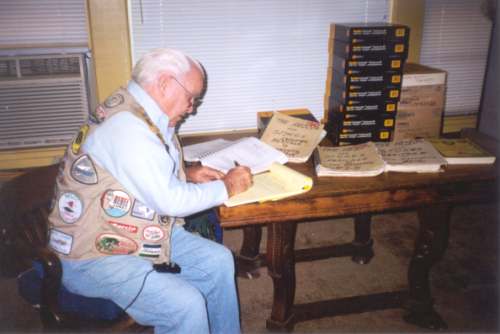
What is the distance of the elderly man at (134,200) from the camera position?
4.85ft

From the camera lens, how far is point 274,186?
1.71 m

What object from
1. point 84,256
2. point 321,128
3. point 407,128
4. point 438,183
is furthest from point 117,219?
point 407,128

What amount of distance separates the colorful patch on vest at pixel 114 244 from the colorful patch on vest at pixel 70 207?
0.37 ft

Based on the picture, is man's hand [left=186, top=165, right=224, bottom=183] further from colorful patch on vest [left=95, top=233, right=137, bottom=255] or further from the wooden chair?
the wooden chair

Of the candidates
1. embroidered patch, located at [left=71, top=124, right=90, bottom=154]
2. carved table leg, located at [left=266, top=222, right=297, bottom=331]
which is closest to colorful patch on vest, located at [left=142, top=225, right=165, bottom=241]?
embroidered patch, located at [left=71, top=124, right=90, bottom=154]

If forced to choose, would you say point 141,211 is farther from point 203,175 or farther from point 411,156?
point 411,156

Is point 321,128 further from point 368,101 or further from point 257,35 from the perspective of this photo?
point 257,35

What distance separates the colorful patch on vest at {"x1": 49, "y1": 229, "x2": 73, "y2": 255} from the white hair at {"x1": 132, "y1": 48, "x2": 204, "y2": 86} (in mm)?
617

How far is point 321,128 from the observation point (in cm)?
218

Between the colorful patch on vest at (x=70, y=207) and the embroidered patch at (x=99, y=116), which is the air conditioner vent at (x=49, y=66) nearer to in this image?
the embroidered patch at (x=99, y=116)

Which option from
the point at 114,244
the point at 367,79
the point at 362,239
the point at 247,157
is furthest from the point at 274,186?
the point at 362,239

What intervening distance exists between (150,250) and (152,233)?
0.07 m

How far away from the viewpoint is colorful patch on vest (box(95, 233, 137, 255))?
5.08ft

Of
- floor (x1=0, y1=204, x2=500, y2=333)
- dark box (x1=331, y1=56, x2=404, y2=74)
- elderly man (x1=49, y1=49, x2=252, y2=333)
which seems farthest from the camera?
floor (x1=0, y1=204, x2=500, y2=333)
